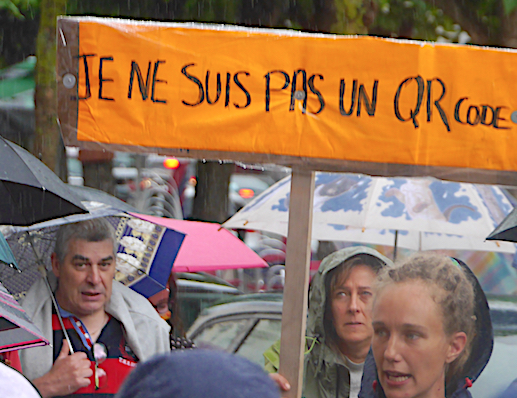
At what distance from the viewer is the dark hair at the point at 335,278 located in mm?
3384

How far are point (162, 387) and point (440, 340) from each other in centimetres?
211

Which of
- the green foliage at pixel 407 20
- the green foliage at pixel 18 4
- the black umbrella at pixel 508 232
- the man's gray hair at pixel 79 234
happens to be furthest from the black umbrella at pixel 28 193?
the green foliage at pixel 407 20

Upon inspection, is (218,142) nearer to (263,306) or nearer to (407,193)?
(407,193)

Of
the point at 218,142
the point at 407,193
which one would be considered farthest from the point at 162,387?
the point at 407,193

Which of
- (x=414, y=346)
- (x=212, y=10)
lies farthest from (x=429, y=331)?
(x=212, y=10)

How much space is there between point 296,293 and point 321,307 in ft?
2.67

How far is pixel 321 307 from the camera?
3441mm

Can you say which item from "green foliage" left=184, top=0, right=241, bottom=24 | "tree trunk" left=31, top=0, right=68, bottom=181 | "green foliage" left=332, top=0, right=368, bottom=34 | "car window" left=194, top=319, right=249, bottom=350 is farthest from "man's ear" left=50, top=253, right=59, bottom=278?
"green foliage" left=184, top=0, right=241, bottom=24

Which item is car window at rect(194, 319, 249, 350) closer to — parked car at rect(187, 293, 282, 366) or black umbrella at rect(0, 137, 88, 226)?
parked car at rect(187, 293, 282, 366)

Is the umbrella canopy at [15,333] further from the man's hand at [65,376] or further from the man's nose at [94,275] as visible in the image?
the man's nose at [94,275]

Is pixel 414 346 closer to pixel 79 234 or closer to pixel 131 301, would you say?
pixel 131 301

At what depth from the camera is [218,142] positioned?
2703 millimetres

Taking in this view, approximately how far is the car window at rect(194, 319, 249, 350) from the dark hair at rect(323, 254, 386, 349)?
129 cm

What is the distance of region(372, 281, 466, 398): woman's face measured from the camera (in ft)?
9.21
